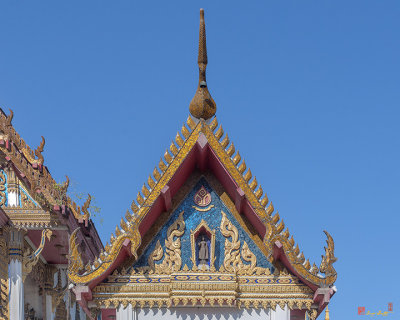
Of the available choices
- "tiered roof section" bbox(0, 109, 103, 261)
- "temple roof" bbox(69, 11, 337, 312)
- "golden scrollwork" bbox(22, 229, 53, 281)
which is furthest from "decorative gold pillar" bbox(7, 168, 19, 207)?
"temple roof" bbox(69, 11, 337, 312)

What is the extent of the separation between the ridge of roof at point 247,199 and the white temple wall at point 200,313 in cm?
66

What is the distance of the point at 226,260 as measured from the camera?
16.3 metres

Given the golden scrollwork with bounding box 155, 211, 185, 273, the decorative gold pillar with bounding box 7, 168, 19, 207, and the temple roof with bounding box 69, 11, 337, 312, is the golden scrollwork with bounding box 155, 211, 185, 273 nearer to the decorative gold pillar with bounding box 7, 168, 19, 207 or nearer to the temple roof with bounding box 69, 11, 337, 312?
the temple roof with bounding box 69, 11, 337, 312

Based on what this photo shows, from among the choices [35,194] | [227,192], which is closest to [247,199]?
[227,192]

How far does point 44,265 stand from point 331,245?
14610 millimetres

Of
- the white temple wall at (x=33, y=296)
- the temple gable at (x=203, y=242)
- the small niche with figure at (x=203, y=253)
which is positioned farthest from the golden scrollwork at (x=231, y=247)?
the white temple wall at (x=33, y=296)

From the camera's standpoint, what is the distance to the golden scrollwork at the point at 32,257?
86.2ft

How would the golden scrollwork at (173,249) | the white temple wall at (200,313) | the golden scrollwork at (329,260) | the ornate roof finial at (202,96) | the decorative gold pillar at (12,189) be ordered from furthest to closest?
the decorative gold pillar at (12,189) → the ornate roof finial at (202,96) → the golden scrollwork at (173,249) → the white temple wall at (200,313) → the golden scrollwork at (329,260)

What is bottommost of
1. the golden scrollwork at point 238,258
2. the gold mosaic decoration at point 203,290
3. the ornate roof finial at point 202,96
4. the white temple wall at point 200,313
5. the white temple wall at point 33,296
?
the white temple wall at point 200,313

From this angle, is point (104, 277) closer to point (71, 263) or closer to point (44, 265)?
point (71, 263)

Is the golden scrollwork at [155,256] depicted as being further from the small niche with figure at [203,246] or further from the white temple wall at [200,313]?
the white temple wall at [200,313]

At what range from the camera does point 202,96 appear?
16594 millimetres

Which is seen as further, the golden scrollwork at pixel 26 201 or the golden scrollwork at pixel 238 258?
the golden scrollwork at pixel 26 201

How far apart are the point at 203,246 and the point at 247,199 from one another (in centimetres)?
107
